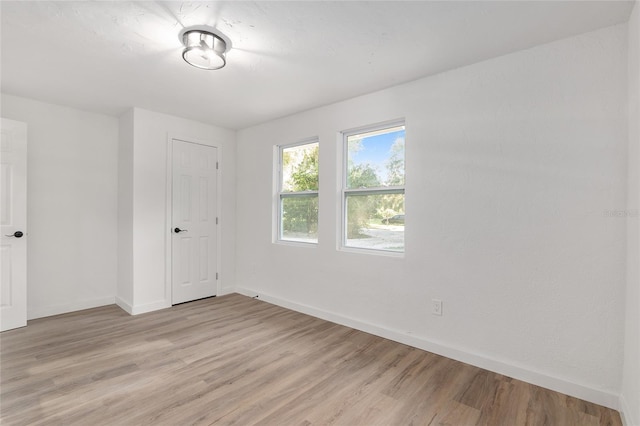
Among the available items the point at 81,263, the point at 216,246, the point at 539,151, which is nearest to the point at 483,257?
the point at 539,151

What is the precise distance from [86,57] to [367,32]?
2.21 metres

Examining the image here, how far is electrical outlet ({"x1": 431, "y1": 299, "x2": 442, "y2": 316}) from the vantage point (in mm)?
2696

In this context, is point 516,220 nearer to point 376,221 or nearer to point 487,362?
point 487,362

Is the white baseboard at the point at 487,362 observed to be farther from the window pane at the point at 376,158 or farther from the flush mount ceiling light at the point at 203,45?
the flush mount ceiling light at the point at 203,45

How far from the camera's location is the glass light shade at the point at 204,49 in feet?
7.01

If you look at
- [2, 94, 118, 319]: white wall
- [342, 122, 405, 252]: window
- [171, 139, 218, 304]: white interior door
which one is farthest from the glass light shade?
[2, 94, 118, 319]: white wall

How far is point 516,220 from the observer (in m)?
2.34

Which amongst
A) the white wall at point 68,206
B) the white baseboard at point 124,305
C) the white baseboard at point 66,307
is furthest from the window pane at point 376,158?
the white baseboard at point 66,307

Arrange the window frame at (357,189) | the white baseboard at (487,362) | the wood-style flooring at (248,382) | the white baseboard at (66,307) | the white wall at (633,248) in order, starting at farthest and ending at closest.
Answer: the white baseboard at (66,307)
the window frame at (357,189)
the white baseboard at (487,362)
the wood-style flooring at (248,382)
the white wall at (633,248)

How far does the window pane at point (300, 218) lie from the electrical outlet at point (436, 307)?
1.58 metres

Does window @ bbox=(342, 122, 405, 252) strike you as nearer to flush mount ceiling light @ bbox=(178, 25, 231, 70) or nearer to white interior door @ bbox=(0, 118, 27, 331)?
flush mount ceiling light @ bbox=(178, 25, 231, 70)

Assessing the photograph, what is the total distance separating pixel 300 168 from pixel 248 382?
2564 mm

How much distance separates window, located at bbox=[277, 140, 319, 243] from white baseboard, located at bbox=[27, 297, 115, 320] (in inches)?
93.5

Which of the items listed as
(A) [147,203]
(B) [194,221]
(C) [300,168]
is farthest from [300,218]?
(A) [147,203]
